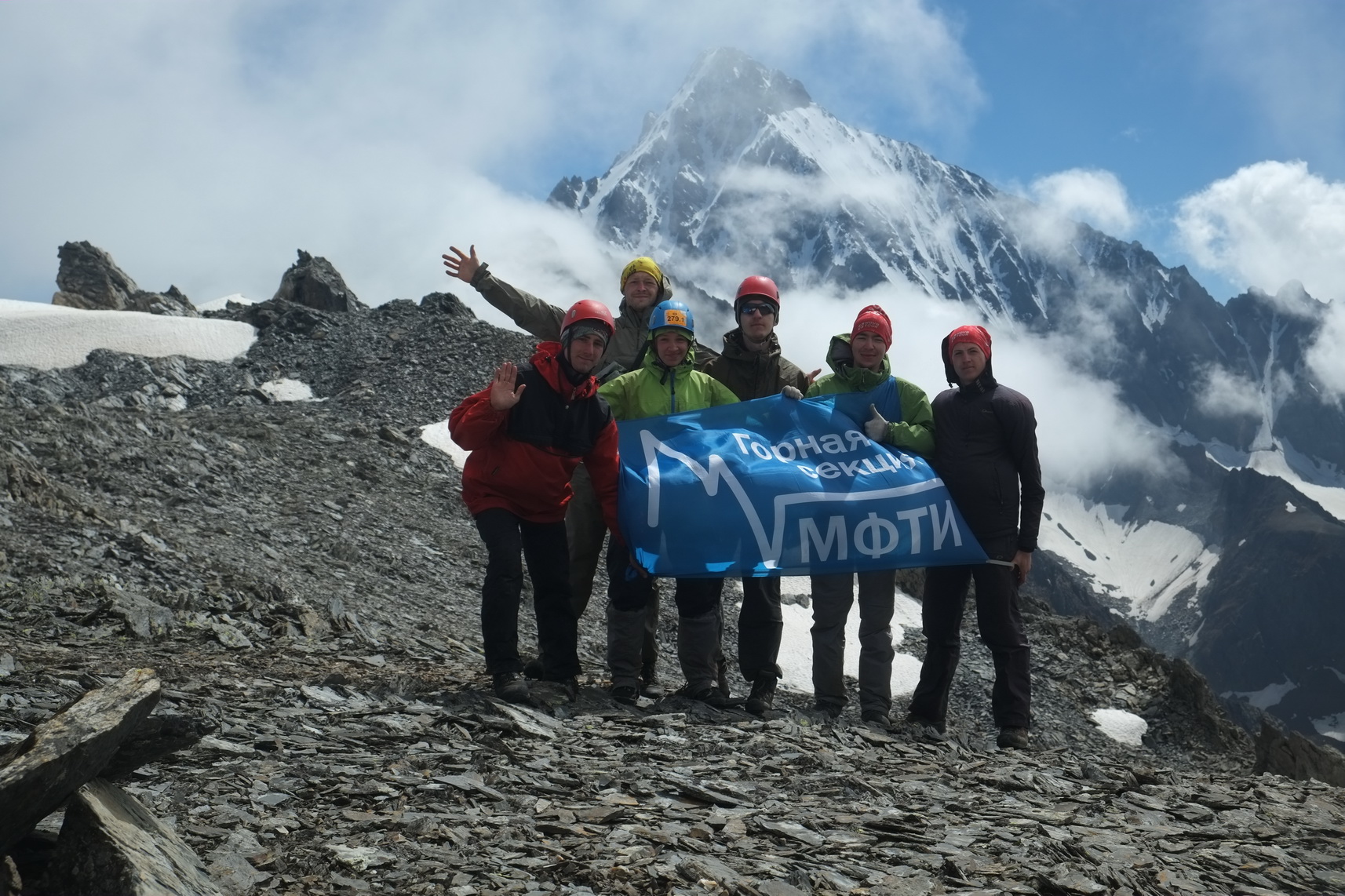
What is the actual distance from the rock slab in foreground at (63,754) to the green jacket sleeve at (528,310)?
17.7 feet

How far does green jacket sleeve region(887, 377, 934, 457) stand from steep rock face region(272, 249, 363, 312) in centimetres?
5284

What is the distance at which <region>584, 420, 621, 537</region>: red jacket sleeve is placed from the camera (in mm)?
8586

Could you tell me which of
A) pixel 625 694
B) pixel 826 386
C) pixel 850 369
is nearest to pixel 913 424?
pixel 850 369

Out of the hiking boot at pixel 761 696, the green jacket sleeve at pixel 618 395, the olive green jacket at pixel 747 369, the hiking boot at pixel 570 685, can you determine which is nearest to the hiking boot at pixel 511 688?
the hiking boot at pixel 570 685

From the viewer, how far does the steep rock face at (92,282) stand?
77.2m

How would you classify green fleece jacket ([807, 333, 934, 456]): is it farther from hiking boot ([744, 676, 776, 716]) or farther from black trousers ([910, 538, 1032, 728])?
hiking boot ([744, 676, 776, 716])

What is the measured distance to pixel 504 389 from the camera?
7797mm

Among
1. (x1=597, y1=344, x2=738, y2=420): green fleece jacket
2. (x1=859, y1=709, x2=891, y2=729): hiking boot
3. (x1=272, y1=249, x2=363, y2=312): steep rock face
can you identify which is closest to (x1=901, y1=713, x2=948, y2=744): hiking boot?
(x1=859, y1=709, x2=891, y2=729): hiking boot

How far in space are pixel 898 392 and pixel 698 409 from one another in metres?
1.78

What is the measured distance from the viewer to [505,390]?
7797mm

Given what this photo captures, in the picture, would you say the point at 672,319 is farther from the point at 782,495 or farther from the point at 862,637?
Result: the point at 862,637

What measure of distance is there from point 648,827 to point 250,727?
8.40 feet

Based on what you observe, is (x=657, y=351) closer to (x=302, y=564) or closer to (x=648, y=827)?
(x=648, y=827)

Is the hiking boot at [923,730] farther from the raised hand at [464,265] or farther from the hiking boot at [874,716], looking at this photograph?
the raised hand at [464,265]
